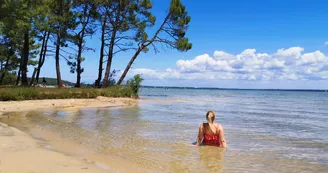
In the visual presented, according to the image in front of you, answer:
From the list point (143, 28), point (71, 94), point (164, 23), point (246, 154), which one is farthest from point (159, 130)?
point (164, 23)

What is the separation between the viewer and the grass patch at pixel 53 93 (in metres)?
19.8

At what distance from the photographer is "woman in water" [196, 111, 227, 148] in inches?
339

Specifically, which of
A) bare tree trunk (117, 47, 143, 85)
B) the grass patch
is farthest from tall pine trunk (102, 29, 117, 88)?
the grass patch

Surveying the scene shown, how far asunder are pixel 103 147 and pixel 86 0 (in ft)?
86.8

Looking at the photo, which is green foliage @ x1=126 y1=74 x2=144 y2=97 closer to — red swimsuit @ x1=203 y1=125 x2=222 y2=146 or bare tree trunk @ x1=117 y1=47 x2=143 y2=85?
bare tree trunk @ x1=117 y1=47 x2=143 y2=85

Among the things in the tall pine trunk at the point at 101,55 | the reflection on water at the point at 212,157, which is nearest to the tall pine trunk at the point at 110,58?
the tall pine trunk at the point at 101,55

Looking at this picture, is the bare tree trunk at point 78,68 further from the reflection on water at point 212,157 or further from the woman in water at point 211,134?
the reflection on water at point 212,157

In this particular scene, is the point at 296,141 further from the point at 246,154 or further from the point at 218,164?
the point at 218,164

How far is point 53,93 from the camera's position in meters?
23.1

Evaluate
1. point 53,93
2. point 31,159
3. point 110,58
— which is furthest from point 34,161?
point 110,58

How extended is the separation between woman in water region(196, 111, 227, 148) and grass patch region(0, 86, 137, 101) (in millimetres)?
14710

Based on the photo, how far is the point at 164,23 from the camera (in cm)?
3594

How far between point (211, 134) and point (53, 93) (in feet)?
55.5

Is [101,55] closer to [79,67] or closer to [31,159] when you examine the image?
[79,67]
